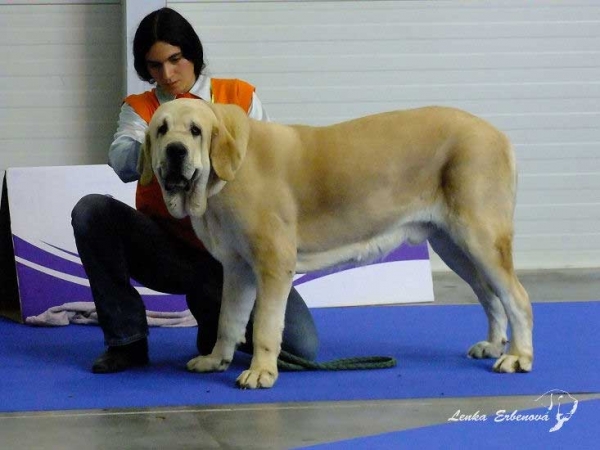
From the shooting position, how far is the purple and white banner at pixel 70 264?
5293 mm

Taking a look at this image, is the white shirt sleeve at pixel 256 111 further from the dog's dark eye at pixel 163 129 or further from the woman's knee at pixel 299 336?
the woman's knee at pixel 299 336

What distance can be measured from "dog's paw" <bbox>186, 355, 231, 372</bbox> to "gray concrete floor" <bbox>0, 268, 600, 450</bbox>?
50 cm

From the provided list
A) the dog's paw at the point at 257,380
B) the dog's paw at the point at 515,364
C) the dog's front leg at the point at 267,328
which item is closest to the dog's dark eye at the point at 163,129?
the dog's front leg at the point at 267,328

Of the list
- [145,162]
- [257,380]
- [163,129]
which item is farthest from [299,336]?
[163,129]

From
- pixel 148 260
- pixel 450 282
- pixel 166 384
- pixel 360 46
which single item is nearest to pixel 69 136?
pixel 360 46

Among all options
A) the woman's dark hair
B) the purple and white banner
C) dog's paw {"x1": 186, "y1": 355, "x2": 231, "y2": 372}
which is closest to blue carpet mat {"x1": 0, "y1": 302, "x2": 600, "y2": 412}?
dog's paw {"x1": 186, "y1": 355, "x2": 231, "y2": 372}

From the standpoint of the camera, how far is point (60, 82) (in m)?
7.21

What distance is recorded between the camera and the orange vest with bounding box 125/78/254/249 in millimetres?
4125

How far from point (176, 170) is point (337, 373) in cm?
100

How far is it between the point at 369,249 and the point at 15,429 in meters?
1.41

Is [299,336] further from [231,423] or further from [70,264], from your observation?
[70,264]

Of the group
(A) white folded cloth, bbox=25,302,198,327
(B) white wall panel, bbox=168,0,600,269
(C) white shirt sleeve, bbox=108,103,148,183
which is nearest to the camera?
(C) white shirt sleeve, bbox=108,103,148,183

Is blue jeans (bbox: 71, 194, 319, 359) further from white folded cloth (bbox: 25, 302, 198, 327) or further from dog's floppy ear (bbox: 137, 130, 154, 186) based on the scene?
white folded cloth (bbox: 25, 302, 198, 327)

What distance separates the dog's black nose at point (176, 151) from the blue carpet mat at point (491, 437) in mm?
1053
